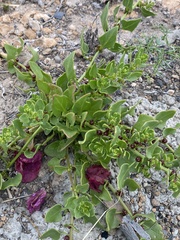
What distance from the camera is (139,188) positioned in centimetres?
260

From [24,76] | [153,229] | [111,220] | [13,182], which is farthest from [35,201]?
[24,76]

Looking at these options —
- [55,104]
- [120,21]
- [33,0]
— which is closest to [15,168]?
[55,104]

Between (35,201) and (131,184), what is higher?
(131,184)

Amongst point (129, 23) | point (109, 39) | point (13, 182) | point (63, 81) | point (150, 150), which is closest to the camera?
point (150, 150)

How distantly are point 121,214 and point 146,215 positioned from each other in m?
0.15

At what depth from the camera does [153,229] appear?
8.02 feet

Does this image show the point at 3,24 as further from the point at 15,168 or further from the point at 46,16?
the point at 15,168

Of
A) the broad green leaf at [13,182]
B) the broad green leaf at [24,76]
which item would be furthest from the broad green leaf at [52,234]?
the broad green leaf at [24,76]

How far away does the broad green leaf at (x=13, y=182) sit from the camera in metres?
2.51

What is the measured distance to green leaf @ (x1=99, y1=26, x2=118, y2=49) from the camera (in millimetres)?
2799

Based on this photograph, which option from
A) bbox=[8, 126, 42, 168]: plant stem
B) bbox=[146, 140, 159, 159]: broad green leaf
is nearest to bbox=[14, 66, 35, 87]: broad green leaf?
bbox=[8, 126, 42, 168]: plant stem

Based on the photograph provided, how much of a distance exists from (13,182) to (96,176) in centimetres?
44

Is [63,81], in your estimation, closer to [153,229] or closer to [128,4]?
[128,4]

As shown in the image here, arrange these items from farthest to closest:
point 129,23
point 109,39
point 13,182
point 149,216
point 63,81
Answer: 1. point 129,23
2. point 109,39
3. point 63,81
4. point 13,182
5. point 149,216
